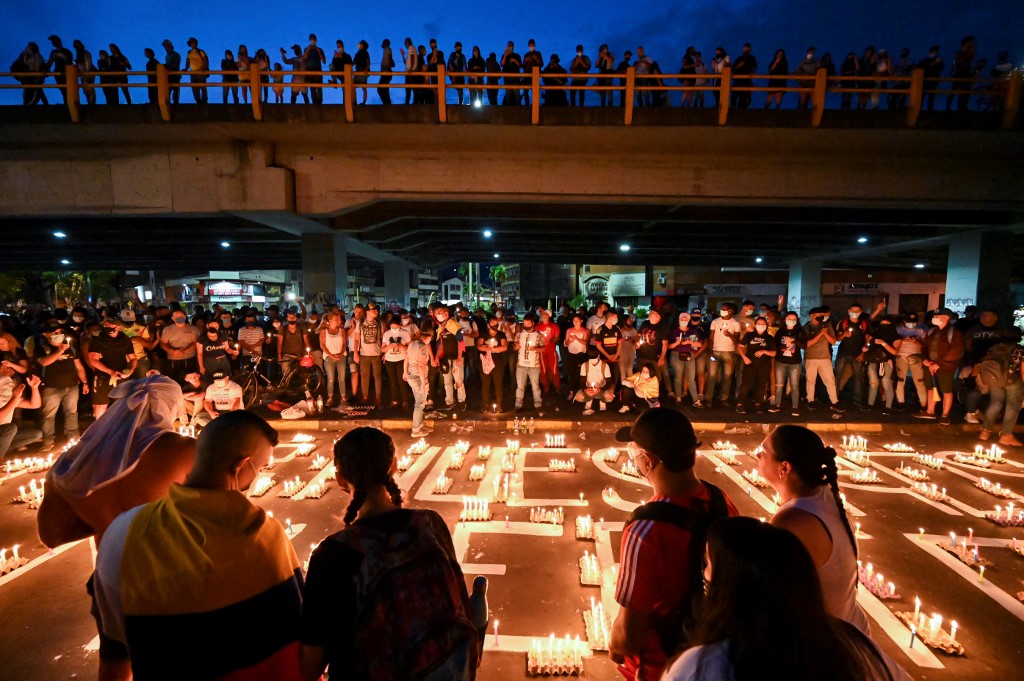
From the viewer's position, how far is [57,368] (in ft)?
28.6

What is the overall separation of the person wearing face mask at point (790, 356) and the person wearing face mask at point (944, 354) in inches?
92.0

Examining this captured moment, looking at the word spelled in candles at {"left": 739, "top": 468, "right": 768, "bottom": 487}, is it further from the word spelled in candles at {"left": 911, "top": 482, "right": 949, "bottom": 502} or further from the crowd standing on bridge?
the crowd standing on bridge

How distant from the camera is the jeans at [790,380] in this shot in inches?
424

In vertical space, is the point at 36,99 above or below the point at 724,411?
above

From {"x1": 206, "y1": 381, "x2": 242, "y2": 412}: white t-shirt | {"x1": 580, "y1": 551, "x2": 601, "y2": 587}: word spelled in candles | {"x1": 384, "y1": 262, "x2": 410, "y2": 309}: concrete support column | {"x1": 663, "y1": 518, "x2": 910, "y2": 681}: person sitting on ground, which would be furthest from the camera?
{"x1": 384, "y1": 262, "x2": 410, "y2": 309}: concrete support column

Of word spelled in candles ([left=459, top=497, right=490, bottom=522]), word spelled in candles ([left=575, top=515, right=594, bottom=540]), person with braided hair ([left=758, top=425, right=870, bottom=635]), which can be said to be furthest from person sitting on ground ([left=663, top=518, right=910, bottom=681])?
word spelled in candles ([left=459, top=497, right=490, bottom=522])

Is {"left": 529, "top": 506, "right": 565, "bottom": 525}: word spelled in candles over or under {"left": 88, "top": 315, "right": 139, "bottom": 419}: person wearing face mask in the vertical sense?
under

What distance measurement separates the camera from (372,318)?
11.2 m

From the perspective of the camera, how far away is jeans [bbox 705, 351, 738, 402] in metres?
11.3

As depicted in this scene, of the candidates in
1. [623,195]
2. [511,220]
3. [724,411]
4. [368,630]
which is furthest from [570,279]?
[368,630]

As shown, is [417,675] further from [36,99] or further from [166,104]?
[36,99]

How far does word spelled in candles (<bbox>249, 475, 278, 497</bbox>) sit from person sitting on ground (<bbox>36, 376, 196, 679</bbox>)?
4.50 metres

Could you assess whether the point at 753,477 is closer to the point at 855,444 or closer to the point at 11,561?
the point at 855,444

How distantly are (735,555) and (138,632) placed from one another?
6.68ft
